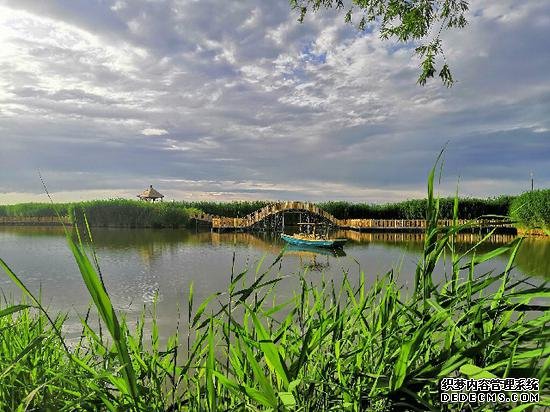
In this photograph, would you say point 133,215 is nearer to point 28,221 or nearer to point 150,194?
point 150,194

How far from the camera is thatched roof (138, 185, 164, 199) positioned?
57969 mm

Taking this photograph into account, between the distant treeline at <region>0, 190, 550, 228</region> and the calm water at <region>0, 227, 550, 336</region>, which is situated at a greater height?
the distant treeline at <region>0, 190, 550, 228</region>

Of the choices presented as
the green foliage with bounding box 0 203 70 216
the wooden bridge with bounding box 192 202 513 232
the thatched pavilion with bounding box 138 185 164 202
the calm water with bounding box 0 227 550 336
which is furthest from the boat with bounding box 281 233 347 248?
the green foliage with bounding box 0 203 70 216

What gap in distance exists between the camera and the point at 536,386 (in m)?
1.73

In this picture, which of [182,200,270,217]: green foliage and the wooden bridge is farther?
[182,200,270,217]: green foliage

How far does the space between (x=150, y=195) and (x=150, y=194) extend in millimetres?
184

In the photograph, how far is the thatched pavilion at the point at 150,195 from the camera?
2282 inches

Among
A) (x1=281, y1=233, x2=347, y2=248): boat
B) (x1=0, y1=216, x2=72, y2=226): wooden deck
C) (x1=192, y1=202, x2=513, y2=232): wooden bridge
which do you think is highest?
(x1=192, y1=202, x2=513, y2=232): wooden bridge

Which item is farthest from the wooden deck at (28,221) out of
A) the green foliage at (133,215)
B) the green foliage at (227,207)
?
the green foliage at (227,207)

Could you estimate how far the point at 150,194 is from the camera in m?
58.3

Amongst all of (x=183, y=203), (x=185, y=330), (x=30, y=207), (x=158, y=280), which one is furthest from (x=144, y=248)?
(x=30, y=207)

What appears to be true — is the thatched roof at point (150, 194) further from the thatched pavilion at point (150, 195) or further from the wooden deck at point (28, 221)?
the wooden deck at point (28, 221)

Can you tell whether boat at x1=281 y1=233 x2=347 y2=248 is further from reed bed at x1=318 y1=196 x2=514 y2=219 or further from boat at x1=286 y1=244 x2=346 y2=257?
reed bed at x1=318 y1=196 x2=514 y2=219

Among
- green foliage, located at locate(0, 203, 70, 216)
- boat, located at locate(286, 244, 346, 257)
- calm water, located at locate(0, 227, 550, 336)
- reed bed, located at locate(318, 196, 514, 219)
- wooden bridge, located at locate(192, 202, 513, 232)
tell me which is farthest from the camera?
green foliage, located at locate(0, 203, 70, 216)
